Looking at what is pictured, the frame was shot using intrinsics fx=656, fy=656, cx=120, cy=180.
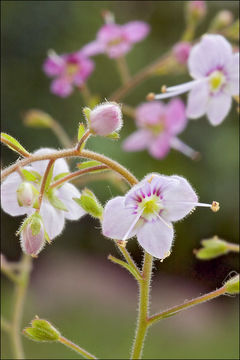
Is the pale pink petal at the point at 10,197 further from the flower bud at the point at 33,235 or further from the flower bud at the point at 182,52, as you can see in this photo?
the flower bud at the point at 182,52

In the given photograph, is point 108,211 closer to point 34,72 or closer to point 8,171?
point 8,171

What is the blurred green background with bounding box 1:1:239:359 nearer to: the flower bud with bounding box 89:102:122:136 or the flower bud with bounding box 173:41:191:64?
the flower bud with bounding box 173:41:191:64

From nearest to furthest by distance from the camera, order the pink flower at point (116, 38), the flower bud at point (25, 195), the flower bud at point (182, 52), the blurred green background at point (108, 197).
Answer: the flower bud at point (25, 195)
the flower bud at point (182, 52)
the pink flower at point (116, 38)
the blurred green background at point (108, 197)

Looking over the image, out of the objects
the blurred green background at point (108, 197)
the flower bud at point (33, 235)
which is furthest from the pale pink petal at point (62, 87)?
the blurred green background at point (108, 197)

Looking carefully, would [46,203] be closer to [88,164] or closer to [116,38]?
[88,164]

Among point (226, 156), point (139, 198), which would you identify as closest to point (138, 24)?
point (139, 198)

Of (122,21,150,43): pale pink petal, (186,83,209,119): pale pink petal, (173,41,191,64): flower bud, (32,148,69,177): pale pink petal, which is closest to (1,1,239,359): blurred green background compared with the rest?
(122,21,150,43): pale pink petal
